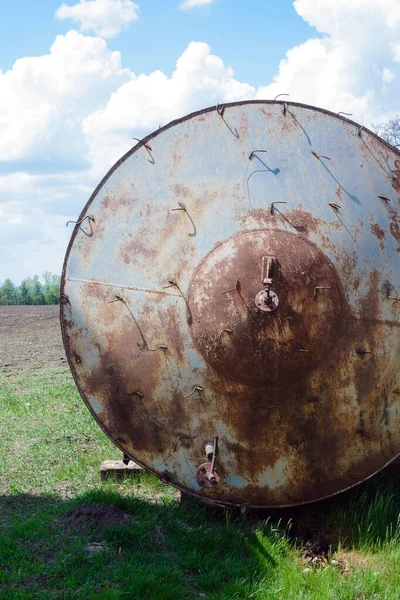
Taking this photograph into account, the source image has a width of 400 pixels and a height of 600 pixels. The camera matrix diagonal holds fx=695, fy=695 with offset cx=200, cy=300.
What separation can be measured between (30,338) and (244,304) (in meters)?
9.73

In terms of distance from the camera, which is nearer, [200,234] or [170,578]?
[170,578]

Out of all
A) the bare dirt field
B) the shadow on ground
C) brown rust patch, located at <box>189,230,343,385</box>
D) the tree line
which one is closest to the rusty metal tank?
brown rust patch, located at <box>189,230,343,385</box>

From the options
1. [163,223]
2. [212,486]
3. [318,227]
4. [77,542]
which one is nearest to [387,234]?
[318,227]

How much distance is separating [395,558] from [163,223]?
6.92 ft

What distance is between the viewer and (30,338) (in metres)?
12.6

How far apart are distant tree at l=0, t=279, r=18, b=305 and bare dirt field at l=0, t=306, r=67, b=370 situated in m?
A: 3.02

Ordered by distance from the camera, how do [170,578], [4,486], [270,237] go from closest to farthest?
1. [170,578]
2. [270,237]
3. [4,486]

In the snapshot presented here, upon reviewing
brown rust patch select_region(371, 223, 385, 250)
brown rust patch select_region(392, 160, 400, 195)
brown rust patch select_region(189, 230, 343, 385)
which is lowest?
brown rust patch select_region(189, 230, 343, 385)

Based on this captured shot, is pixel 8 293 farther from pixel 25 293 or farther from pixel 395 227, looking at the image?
pixel 395 227

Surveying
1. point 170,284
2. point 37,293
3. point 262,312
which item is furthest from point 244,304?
point 37,293

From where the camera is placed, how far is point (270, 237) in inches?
142

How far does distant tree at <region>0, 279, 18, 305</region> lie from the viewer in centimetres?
2125

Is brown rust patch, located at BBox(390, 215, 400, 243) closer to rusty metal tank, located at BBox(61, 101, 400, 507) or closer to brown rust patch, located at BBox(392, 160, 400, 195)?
rusty metal tank, located at BBox(61, 101, 400, 507)

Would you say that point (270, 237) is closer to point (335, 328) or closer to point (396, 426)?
point (335, 328)
